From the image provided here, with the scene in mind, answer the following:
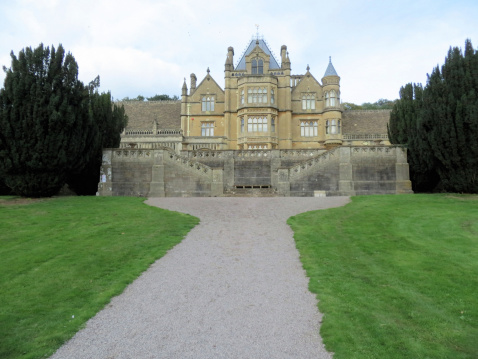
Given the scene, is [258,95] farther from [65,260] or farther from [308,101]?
[65,260]

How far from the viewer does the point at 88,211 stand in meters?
15.6

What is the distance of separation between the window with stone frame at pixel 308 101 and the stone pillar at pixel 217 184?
24905 mm

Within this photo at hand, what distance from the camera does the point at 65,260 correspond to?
28.9ft

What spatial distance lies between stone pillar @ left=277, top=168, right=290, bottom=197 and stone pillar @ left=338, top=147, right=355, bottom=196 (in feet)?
11.0

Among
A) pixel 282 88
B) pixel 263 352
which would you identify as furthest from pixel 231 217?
pixel 282 88

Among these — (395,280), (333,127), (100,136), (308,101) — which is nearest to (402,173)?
(395,280)

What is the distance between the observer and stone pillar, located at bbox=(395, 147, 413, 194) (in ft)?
73.6

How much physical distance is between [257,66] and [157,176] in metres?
26.0

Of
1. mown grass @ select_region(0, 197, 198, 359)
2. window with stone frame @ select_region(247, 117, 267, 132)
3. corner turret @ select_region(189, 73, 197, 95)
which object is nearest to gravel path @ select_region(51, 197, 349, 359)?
mown grass @ select_region(0, 197, 198, 359)

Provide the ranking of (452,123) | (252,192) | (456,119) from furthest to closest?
(252,192) → (452,123) → (456,119)

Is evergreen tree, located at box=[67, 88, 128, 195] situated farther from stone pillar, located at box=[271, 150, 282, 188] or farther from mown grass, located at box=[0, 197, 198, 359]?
stone pillar, located at box=[271, 150, 282, 188]

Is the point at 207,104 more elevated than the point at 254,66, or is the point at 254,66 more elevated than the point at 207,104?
the point at 254,66

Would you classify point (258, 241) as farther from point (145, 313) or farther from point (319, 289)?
point (145, 313)

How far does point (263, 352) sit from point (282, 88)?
41485 mm
